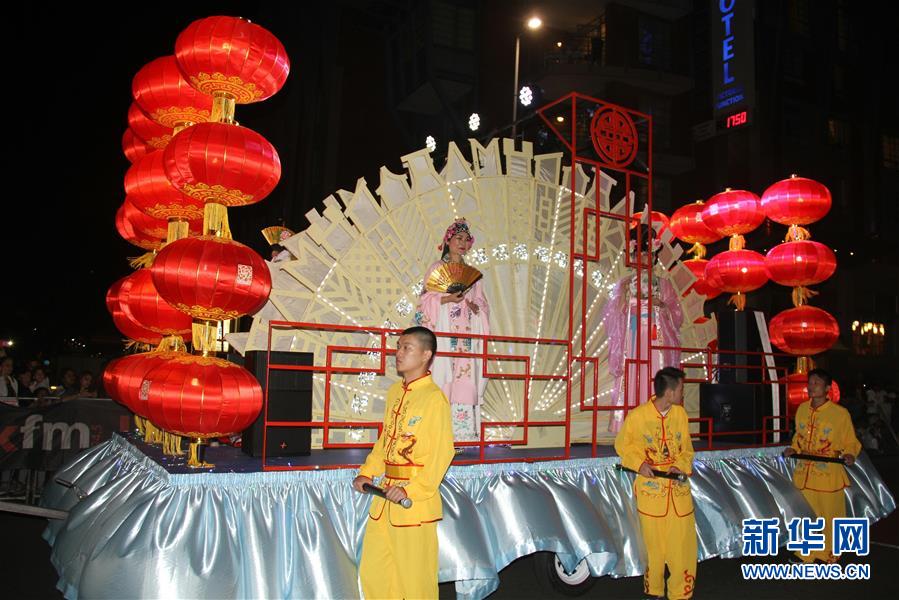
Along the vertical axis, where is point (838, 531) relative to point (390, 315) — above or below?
below

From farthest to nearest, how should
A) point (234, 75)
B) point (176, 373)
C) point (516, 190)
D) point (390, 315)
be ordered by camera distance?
point (516, 190) → point (390, 315) → point (234, 75) → point (176, 373)

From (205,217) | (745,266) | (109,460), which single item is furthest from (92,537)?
(745,266)

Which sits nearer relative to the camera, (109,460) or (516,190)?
(109,460)

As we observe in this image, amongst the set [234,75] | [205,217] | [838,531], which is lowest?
[838,531]

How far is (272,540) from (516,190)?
11.2 feet

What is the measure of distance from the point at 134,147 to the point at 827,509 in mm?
5893

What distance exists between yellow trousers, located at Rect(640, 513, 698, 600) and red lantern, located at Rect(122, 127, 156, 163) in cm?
429

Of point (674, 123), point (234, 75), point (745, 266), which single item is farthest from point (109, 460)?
point (674, 123)

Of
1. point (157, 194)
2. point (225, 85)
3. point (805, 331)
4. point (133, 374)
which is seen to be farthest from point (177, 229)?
point (805, 331)

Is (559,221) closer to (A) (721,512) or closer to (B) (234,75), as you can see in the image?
(A) (721,512)

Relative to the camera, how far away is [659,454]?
161 inches

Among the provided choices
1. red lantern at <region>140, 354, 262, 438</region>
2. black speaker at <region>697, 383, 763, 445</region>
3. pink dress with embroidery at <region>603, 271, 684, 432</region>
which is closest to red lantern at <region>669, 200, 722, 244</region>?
pink dress with embroidery at <region>603, 271, 684, 432</region>

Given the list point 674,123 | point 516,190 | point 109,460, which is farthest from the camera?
point 674,123

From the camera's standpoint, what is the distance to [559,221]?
19.2 ft
